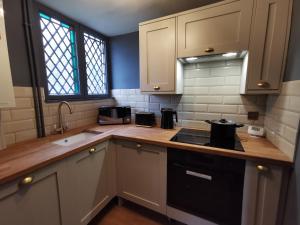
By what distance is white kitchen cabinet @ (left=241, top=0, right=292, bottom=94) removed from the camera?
40.2 inches

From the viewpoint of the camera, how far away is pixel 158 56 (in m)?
1.51

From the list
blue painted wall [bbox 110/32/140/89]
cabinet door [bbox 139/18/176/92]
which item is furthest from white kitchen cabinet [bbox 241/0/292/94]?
blue painted wall [bbox 110/32/140/89]

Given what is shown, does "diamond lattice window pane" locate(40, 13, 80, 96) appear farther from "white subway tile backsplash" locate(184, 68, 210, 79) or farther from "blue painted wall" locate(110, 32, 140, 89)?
"white subway tile backsplash" locate(184, 68, 210, 79)

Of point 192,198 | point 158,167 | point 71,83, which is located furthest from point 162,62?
point 192,198

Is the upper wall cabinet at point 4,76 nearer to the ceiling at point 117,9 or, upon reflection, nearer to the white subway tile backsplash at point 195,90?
the ceiling at point 117,9

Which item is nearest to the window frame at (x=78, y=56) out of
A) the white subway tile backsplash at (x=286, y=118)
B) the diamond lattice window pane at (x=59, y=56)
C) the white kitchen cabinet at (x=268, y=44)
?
the diamond lattice window pane at (x=59, y=56)

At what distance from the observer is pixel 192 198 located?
1230mm

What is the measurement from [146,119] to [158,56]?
0.76 metres

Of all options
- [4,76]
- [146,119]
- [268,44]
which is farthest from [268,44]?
[4,76]

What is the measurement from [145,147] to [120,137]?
0.91 feet

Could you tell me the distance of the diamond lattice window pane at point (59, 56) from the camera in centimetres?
150

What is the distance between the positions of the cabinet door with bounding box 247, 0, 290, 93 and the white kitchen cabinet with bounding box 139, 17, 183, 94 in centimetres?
63

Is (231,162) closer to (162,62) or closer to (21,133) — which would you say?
(162,62)

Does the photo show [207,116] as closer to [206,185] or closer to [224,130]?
[224,130]
